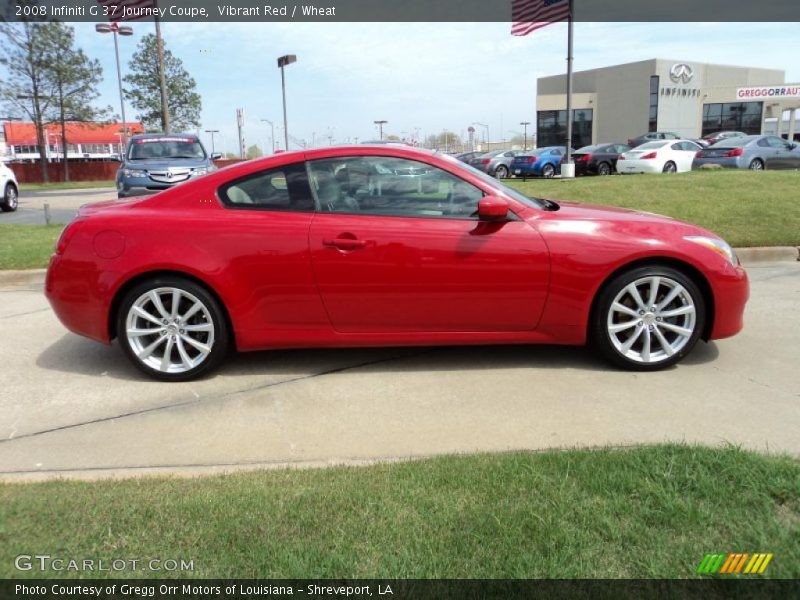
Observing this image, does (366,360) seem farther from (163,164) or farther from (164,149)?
(164,149)

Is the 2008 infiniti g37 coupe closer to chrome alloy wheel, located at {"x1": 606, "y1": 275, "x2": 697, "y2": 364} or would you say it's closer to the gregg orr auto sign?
chrome alloy wheel, located at {"x1": 606, "y1": 275, "x2": 697, "y2": 364}

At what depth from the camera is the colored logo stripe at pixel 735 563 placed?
2092mm

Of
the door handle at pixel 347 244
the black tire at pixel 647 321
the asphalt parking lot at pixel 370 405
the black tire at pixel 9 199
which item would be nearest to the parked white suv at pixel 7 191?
the black tire at pixel 9 199

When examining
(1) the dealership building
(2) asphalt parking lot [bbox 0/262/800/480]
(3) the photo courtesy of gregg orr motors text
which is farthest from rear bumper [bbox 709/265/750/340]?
(1) the dealership building

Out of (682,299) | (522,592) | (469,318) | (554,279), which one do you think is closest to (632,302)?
(682,299)

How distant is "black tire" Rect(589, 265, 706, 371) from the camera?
4137mm

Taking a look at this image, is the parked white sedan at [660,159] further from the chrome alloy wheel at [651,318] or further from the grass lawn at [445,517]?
the grass lawn at [445,517]

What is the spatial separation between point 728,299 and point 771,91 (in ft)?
171

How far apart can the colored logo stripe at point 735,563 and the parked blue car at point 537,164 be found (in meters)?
24.2

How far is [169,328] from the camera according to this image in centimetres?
418

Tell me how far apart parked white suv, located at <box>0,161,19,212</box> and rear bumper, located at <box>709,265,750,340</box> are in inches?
676

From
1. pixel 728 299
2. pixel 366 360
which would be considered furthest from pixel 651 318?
pixel 366 360

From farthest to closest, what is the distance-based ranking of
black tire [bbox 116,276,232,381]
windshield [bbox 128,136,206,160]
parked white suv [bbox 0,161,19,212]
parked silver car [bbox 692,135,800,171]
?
parked silver car [bbox 692,135,800,171]
parked white suv [bbox 0,161,19,212]
windshield [bbox 128,136,206,160]
black tire [bbox 116,276,232,381]

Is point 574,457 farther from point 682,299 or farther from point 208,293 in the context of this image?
point 208,293
